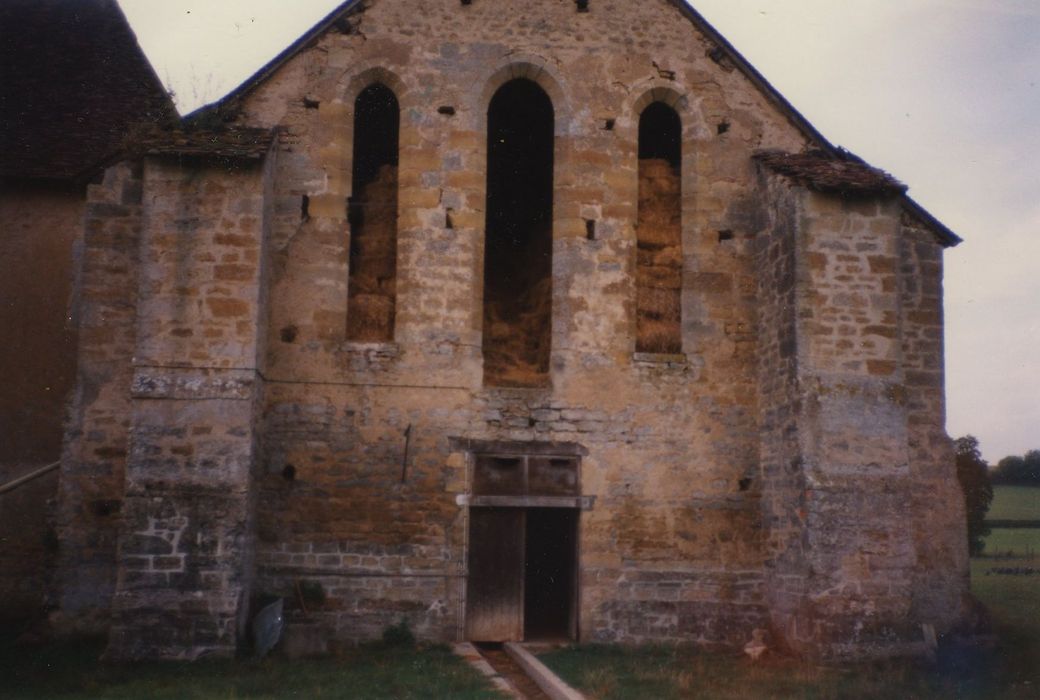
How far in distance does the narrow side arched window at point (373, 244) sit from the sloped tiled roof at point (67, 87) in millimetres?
2521

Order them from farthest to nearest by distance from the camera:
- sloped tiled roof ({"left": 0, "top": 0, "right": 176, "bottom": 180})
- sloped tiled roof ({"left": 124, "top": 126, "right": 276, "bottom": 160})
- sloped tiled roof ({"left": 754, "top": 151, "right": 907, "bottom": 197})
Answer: sloped tiled roof ({"left": 0, "top": 0, "right": 176, "bottom": 180})
sloped tiled roof ({"left": 754, "top": 151, "right": 907, "bottom": 197})
sloped tiled roof ({"left": 124, "top": 126, "right": 276, "bottom": 160})

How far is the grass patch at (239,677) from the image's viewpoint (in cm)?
837

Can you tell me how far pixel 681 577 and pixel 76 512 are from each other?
21.4ft

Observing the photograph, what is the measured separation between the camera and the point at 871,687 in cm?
898

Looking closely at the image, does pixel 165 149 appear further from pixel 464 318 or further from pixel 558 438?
pixel 558 438

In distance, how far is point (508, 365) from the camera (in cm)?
1210

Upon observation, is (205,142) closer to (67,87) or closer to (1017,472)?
(67,87)

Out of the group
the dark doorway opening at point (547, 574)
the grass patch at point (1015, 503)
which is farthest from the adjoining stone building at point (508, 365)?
the grass patch at point (1015, 503)

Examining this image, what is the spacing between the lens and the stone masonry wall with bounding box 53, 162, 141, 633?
35.3 ft

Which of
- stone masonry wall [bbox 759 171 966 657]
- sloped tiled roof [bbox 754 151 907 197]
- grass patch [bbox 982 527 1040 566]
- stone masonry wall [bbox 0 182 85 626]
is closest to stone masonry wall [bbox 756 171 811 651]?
stone masonry wall [bbox 759 171 966 657]

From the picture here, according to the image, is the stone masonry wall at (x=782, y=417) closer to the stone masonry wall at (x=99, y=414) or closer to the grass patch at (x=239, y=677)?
the grass patch at (x=239, y=677)

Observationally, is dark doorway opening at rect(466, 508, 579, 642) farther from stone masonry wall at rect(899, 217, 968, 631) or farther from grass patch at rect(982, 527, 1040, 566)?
grass patch at rect(982, 527, 1040, 566)

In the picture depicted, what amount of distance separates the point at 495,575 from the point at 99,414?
4609 millimetres

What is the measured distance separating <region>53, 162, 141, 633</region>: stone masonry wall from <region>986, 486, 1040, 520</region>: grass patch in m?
36.0
